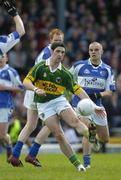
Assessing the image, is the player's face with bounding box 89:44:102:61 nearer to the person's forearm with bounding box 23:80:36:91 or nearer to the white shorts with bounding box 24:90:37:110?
the white shorts with bounding box 24:90:37:110

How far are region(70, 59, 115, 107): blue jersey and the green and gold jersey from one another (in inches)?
73.0

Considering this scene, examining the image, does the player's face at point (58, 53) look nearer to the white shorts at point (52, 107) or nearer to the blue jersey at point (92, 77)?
the white shorts at point (52, 107)

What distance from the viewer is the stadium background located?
2423 centimetres

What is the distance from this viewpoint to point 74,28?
26.1 meters

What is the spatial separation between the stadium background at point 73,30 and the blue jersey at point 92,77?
754cm

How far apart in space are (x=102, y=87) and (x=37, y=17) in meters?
10.5

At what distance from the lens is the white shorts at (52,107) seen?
13672mm

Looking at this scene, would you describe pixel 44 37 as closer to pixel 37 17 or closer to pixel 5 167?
pixel 37 17

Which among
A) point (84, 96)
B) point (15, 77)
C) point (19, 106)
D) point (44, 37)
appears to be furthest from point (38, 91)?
point (44, 37)

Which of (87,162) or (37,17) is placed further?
(37,17)

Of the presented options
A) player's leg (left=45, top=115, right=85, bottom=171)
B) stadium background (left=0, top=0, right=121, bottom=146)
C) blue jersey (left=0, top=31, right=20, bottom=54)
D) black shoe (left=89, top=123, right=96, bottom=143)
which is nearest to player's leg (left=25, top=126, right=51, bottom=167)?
black shoe (left=89, top=123, right=96, bottom=143)

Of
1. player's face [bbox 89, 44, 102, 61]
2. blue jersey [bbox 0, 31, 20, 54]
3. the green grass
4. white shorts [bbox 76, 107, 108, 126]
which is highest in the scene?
blue jersey [bbox 0, 31, 20, 54]

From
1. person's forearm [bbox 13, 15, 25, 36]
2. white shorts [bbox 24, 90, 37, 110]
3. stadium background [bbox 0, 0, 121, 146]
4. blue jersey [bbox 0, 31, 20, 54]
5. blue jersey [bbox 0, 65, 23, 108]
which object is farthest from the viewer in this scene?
stadium background [bbox 0, 0, 121, 146]

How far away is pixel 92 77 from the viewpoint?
1575cm
